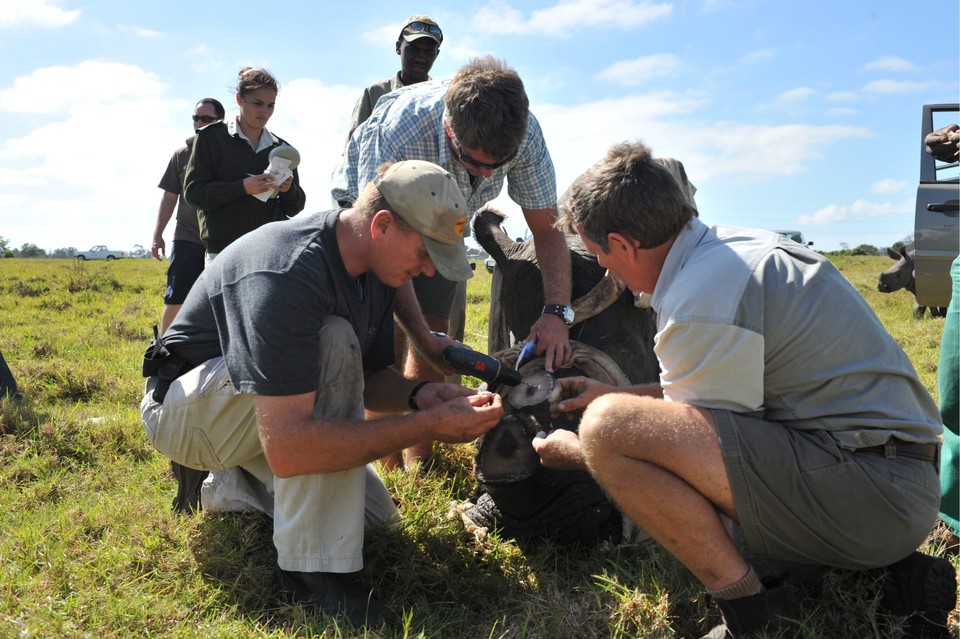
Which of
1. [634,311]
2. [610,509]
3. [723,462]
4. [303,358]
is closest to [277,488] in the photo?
[303,358]

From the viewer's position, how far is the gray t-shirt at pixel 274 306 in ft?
8.81

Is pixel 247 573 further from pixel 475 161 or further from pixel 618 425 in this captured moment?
pixel 475 161

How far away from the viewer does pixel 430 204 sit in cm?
281

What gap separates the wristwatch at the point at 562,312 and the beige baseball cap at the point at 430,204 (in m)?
0.96

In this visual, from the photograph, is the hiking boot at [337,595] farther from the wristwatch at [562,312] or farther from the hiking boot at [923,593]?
the hiking boot at [923,593]

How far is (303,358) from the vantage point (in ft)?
8.89

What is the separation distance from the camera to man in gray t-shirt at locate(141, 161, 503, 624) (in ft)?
8.89

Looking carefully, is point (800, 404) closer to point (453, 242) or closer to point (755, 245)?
point (755, 245)

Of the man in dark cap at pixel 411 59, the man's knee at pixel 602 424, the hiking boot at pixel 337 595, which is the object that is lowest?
the hiking boot at pixel 337 595

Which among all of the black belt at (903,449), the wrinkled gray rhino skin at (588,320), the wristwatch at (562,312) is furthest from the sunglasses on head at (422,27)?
the black belt at (903,449)

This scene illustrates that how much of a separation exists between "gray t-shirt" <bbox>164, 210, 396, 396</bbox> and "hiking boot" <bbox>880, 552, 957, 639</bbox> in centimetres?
205

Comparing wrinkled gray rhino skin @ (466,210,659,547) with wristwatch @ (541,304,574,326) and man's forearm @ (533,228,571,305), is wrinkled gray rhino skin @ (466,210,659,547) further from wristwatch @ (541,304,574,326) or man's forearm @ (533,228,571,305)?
man's forearm @ (533,228,571,305)

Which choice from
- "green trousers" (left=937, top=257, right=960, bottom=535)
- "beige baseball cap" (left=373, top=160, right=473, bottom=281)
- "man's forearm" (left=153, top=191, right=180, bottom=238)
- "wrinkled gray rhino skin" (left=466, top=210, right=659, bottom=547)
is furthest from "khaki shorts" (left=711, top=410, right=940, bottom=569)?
"man's forearm" (left=153, top=191, right=180, bottom=238)

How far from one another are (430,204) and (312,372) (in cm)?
72
